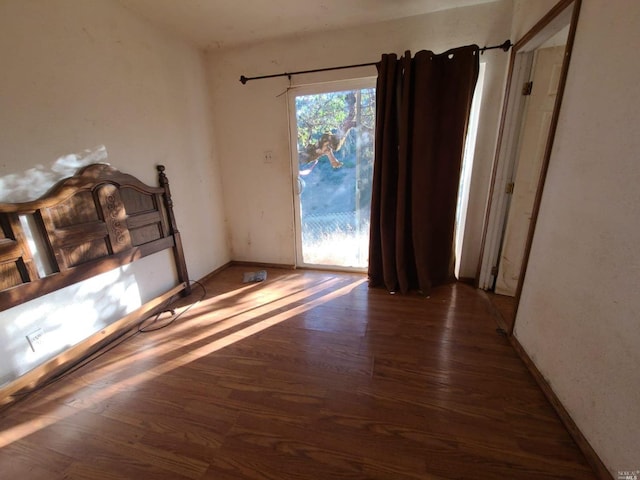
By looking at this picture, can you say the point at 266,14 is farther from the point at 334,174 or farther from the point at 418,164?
the point at 418,164

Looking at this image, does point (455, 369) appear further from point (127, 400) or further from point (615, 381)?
point (127, 400)

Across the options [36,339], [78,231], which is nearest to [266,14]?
[78,231]

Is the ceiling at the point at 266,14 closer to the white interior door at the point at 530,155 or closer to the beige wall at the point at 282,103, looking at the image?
the beige wall at the point at 282,103

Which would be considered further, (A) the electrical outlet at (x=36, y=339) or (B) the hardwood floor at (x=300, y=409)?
(A) the electrical outlet at (x=36, y=339)

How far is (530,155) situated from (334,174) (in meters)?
1.64

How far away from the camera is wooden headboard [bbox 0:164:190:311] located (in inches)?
53.7

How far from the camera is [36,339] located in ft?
4.96

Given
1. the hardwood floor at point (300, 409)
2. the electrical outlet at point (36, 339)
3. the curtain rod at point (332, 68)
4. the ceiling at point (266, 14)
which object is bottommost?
the hardwood floor at point (300, 409)

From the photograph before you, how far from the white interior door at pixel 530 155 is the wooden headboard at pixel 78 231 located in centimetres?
297

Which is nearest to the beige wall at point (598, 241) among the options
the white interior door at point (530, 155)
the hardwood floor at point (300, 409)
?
the hardwood floor at point (300, 409)

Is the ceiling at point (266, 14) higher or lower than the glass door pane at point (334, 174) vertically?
higher

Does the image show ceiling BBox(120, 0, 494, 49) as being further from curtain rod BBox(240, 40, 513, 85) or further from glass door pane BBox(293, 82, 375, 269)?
glass door pane BBox(293, 82, 375, 269)

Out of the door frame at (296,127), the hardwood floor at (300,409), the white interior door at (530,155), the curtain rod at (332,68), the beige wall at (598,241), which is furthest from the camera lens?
the door frame at (296,127)

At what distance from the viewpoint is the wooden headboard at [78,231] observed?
136 centimetres
